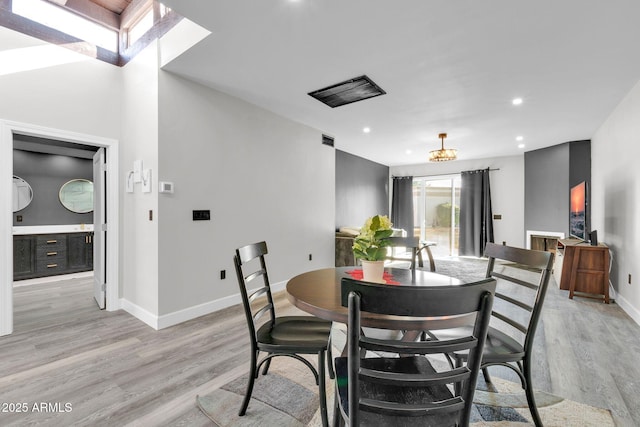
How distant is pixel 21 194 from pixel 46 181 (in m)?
0.41

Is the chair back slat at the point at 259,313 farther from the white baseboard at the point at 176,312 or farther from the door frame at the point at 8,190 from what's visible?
the door frame at the point at 8,190

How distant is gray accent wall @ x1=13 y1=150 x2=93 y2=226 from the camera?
487 cm

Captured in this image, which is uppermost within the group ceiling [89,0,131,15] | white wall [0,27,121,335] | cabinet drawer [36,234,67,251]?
ceiling [89,0,131,15]

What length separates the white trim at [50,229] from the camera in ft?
15.4

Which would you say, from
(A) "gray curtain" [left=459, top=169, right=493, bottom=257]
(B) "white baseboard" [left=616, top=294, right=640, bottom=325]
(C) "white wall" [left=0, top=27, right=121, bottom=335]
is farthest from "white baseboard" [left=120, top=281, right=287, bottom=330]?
(A) "gray curtain" [left=459, top=169, right=493, bottom=257]

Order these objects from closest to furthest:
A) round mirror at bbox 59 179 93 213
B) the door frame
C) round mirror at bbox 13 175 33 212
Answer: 1. the door frame
2. round mirror at bbox 13 175 33 212
3. round mirror at bbox 59 179 93 213

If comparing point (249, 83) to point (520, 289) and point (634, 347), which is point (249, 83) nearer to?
point (634, 347)

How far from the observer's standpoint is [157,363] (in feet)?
7.17

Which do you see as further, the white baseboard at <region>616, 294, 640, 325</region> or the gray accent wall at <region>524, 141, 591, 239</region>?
the gray accent wall at <region>524, 141, 591, 239</region>

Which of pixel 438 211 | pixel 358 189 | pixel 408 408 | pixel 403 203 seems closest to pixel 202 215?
pixel 408 408

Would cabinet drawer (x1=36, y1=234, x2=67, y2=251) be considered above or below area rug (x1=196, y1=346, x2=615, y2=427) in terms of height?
above

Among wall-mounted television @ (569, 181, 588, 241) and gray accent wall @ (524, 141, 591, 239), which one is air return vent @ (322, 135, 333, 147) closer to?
wall-mounted television @ (569, 181, 588, 241)

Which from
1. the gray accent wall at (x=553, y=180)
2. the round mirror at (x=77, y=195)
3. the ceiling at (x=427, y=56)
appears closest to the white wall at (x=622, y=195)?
the ceiling at (x=427, y=56)

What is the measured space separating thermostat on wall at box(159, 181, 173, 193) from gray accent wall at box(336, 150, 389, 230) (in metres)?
3.80
